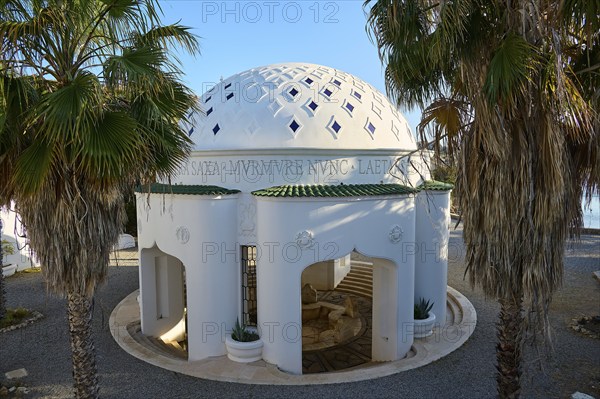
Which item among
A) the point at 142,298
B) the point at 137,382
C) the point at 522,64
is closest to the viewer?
the point at 522,64

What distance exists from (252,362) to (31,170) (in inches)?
284

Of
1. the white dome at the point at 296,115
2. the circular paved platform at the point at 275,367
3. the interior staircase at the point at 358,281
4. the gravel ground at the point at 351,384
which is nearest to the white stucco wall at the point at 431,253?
the circular paved platform at the point at 275,367

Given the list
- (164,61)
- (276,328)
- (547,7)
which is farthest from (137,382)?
(547,7)

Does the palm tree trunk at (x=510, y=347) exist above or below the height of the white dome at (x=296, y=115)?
below

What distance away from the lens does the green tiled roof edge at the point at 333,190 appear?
32.2 ft

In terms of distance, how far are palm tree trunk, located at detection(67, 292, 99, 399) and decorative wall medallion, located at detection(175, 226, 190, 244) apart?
13.6 ft

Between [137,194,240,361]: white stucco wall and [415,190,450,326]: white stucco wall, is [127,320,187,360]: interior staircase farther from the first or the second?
[415,190,450,326]: white stucco wall

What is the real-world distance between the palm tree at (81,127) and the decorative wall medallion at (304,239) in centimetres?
399

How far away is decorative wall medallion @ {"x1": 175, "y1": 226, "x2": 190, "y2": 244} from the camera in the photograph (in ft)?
35.1

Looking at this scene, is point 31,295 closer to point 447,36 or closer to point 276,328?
point 276,328

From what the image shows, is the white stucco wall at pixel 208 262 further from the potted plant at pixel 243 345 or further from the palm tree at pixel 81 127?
the palm tree at pixel 81 127

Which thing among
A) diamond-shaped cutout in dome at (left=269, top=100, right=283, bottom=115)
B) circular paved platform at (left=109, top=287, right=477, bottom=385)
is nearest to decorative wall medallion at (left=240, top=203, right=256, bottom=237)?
diamond-shaped cutout in dome at (left=269, top=100, right=283, bottom=115)

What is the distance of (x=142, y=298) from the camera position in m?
12.3

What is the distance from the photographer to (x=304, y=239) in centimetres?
970
